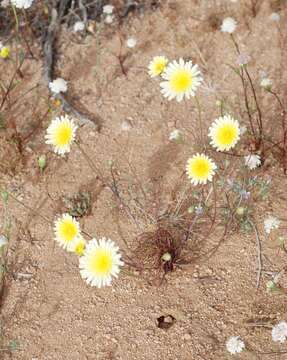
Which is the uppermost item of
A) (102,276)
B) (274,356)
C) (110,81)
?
(110,81)

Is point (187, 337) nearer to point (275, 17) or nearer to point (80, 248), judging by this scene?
point (80, 248)

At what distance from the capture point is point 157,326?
291 cm

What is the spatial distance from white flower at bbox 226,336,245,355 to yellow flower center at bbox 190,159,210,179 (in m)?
0.78

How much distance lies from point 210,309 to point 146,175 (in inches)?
36.6

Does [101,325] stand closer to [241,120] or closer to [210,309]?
[210,309]

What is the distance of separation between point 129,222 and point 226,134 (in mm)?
748

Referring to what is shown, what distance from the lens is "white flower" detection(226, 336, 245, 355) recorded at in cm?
273

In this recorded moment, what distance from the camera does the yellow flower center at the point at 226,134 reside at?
2.97 m

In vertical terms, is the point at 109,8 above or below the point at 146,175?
above

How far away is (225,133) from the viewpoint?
2986 millimetres

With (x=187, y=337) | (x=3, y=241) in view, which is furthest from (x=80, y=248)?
(x=187, y=337)

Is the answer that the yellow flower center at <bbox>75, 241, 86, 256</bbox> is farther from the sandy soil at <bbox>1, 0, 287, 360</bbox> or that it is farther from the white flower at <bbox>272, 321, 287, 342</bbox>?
the white flower at <bbox>272, 321, 287, 342</bbox>

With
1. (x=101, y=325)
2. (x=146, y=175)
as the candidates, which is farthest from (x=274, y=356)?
(x=146, y=175)

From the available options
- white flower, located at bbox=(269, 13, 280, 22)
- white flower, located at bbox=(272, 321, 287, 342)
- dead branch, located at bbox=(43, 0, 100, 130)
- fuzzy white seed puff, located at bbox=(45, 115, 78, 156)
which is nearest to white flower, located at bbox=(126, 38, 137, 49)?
dead branch, located at bbox=(43, 0, 100, 130)
